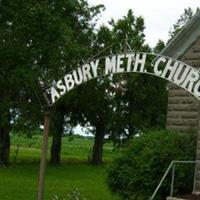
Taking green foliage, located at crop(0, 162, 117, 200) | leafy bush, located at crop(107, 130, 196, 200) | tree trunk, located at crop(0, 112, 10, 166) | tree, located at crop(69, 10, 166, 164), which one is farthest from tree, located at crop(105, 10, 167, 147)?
leafy bush, located at crop(107, 130, 196, 200)

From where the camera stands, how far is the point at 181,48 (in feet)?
52.2

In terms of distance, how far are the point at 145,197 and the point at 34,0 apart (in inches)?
699

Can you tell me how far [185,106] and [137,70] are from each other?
5.46 m

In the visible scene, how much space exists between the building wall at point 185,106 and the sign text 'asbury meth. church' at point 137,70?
14.8 feet

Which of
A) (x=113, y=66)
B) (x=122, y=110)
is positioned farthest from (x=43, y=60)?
(x=113, y=66)

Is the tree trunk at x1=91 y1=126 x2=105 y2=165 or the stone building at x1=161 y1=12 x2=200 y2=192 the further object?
the tree trunk at x1=91 y1=126 x2=105 y2=165

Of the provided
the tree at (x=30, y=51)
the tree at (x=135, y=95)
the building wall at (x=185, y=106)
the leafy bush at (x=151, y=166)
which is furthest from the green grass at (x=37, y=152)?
the leafy bush at (x=151, y=166)

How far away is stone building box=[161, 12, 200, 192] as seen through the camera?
1541 centimetres

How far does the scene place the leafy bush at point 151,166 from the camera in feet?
47.3

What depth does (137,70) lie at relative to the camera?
11.0m

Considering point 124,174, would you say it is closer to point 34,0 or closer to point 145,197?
point 145,197

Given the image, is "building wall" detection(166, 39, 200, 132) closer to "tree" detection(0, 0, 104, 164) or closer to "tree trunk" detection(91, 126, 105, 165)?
"tree" detection(0, 0, 104, 164)

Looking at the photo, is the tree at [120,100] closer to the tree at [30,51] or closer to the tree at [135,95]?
the tree at [135,95]

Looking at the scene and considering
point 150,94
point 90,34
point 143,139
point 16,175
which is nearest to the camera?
point 143,139
